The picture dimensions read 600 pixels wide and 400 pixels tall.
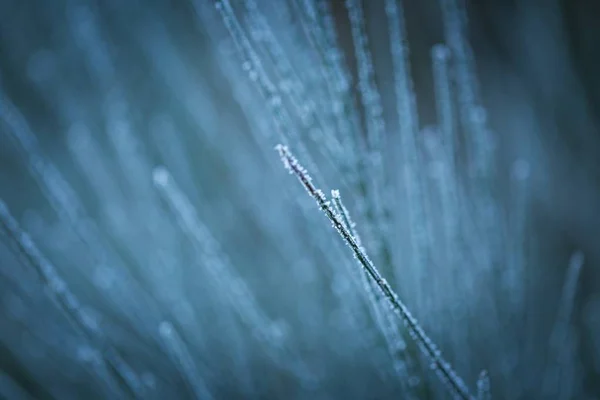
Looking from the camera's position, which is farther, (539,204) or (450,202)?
(539,204)

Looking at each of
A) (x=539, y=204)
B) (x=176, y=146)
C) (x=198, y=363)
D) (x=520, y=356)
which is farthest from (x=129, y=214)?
(x=539, y=204)

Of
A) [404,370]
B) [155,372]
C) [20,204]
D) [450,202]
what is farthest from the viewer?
[20,204]

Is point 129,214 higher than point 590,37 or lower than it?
higher

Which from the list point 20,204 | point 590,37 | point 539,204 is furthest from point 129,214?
point 590,37

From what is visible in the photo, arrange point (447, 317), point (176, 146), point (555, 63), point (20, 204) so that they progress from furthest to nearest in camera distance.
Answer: point (20, 204) → point (555, 63) → point (176, 146) → point (447, 317)

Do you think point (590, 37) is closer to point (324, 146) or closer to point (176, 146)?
point (324, 146)

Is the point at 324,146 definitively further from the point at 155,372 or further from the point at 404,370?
the point at 155,372

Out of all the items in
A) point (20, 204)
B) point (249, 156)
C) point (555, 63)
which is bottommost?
point (555, 63)
